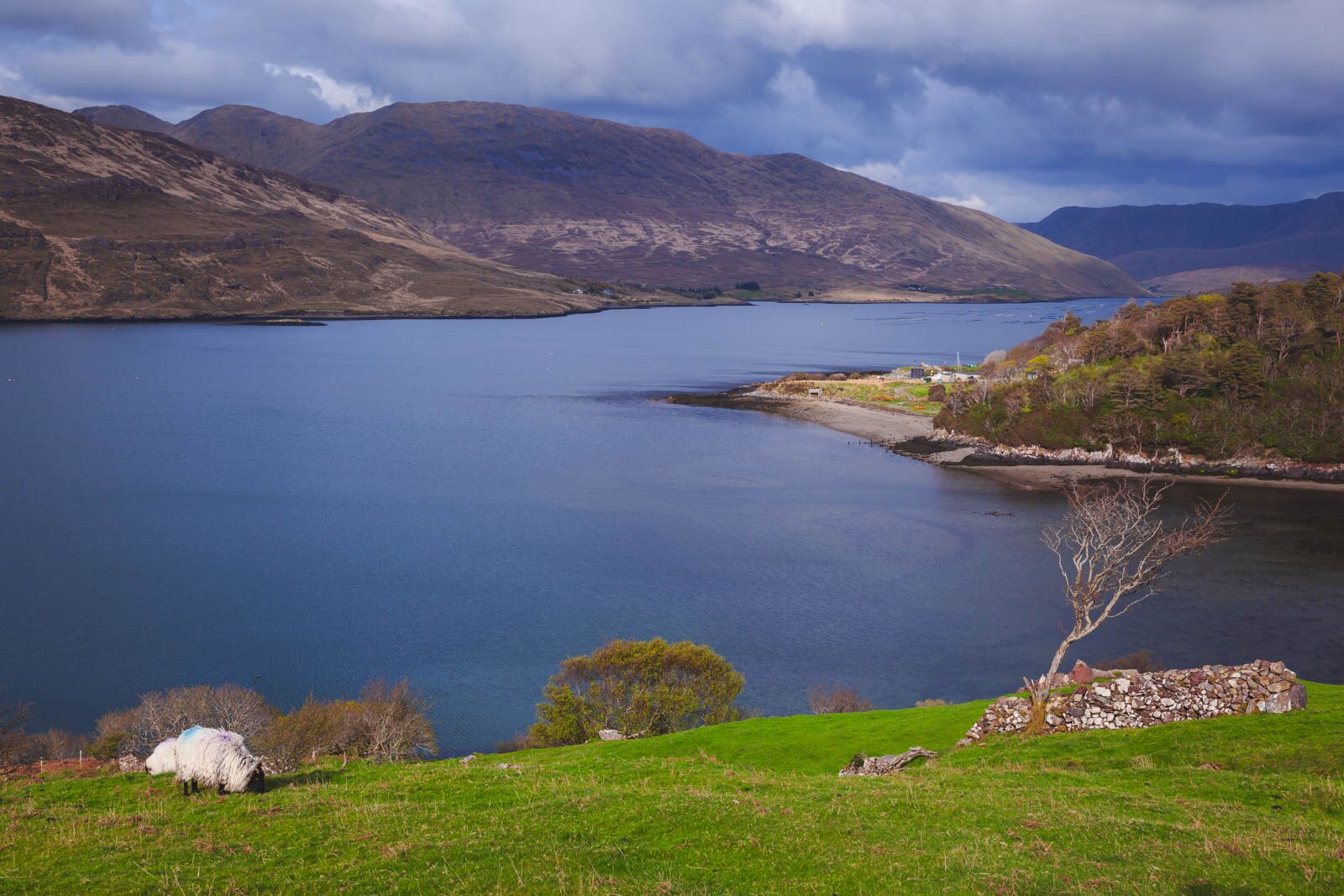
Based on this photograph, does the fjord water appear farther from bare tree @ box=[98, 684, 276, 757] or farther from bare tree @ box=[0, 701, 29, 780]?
bare tree @ box=[98, 684, 276, 757]

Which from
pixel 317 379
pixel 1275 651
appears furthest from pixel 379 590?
pixel 317 379

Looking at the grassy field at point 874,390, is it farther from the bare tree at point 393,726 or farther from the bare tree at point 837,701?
the bare tree at point 393,726

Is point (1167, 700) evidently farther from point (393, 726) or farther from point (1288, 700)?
point (393, 726)

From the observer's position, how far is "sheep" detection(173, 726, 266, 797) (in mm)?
17422

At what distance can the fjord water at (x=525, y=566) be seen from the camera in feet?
153

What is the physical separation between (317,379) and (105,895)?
155805 mm

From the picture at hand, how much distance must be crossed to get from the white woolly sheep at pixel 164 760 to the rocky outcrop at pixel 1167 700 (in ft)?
67.6

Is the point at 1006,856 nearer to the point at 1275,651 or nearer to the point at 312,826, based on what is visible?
the point at 312,826

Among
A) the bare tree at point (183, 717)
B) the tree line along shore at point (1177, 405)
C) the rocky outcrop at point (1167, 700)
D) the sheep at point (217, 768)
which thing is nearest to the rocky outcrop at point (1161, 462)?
the tree line along shore at point (1177, 405)

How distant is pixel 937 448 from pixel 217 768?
99.9 meters

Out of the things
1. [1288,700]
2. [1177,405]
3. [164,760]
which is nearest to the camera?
[164,760]

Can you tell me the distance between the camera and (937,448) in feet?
357

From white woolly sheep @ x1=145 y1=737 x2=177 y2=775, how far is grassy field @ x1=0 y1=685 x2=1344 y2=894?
424 mm

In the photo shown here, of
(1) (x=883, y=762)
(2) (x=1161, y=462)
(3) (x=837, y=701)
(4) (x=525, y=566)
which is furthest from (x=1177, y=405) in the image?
(1) (x=883, y=762)
